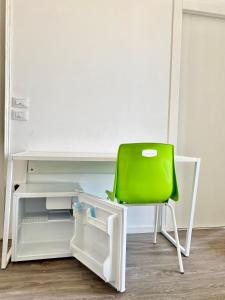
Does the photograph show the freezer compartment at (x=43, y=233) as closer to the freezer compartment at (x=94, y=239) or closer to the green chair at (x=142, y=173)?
the freezer compartment at (x=94, y=239)

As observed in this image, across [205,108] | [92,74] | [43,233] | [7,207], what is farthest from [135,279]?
[205,108]

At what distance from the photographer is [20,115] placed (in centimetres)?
193

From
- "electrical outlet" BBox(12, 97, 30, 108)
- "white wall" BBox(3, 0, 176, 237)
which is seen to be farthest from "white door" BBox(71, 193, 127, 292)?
"electrical outlet" BBox(12, 97, 30, 108)

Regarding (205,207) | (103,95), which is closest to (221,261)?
(205,207)

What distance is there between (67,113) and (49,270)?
3.58 ft

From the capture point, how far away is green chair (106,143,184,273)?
148 centimetres

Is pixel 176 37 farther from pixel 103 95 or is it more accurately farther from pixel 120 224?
Result: pixel 120 224

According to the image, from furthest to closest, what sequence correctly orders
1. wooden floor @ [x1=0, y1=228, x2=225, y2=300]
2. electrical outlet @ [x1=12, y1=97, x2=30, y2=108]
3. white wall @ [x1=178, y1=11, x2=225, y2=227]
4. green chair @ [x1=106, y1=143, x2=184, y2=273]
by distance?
white wall @ [x1=178, y1=11, x2=225, y2=227] < electrical outlet @ [x1=12, y1=97, x2=30, y2=108] < green chair @ [x1=106, y1=143, x2=184, y2=273] < wooden floor @ [x1=0, y1=228, x2=225, y2=300]

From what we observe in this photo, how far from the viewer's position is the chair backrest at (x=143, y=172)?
58.3 inches

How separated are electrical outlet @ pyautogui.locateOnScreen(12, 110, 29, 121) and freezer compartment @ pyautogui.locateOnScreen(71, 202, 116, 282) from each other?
0.78m

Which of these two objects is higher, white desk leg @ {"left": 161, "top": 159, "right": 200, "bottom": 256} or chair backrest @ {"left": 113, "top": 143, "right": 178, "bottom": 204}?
chair backrest @ {"left": 113, "top": 143, "right": 178, "bottom": 204}

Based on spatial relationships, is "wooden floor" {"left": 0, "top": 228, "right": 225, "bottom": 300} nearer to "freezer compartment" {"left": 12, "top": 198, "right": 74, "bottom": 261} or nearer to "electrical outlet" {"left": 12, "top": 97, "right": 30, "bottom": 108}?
"freezer compartment" {"left": 12, "top": 198, "right": 74, "bottom": 261}

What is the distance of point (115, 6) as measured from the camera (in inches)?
80.6

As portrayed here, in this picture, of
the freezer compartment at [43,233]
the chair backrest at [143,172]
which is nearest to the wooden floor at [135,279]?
the freezer compartment at [43,233]
